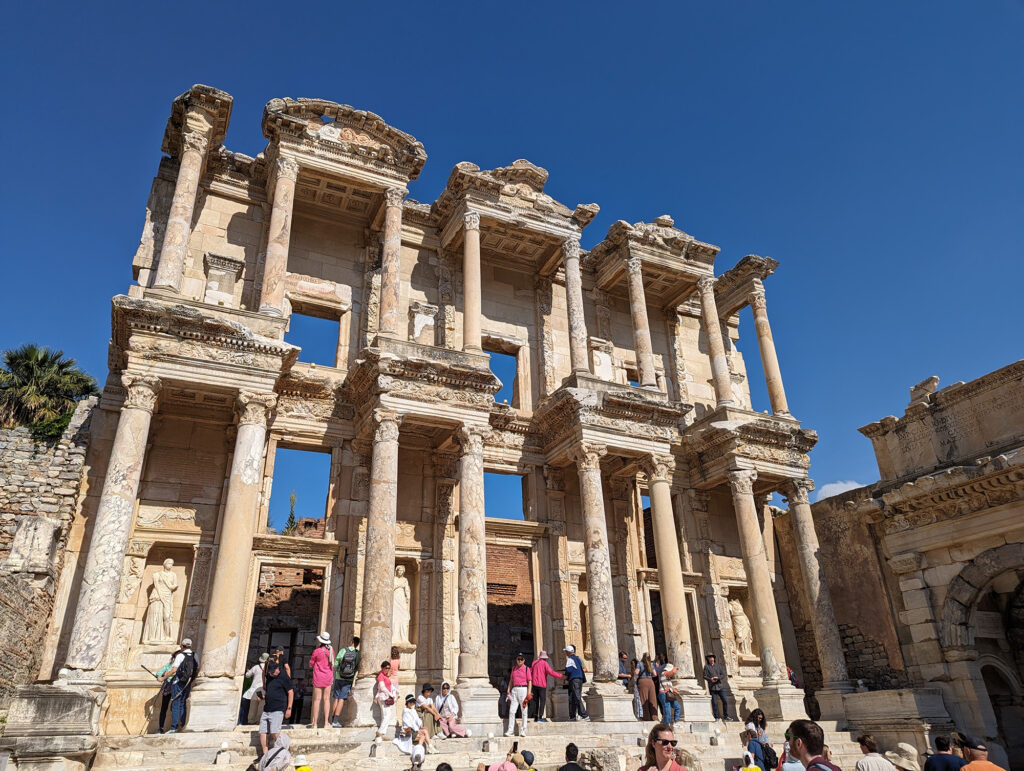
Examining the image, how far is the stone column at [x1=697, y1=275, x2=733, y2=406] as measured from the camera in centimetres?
2086

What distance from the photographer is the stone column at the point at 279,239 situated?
1620cm

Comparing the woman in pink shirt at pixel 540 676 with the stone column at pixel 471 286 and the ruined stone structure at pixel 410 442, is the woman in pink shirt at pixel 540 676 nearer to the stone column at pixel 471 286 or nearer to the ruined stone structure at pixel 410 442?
the ruined stone structure at pixel 410 442

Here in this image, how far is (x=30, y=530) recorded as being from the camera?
13.7m

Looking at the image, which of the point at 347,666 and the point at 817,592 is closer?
the point at 347,666

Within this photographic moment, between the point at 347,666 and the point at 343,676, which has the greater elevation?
the point at 347,666

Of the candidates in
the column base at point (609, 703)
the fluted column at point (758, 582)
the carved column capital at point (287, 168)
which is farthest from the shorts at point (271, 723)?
the carved column capital at point (287, 168)

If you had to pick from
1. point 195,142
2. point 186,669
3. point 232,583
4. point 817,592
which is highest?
point 195,142

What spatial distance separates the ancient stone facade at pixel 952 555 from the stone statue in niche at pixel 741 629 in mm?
2547

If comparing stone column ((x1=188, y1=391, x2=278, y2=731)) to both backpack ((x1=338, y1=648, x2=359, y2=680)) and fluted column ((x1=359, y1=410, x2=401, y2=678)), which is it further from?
fluted column ((x1=359, y1=410, x2=401, y2=678))

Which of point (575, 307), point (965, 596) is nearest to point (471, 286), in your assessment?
point (575, 307)

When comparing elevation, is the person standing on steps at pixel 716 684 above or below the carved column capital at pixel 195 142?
below

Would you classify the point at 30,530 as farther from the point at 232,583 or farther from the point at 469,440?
the point at 469,440

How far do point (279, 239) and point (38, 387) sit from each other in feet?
51.0

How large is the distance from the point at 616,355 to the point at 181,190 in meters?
12.5
